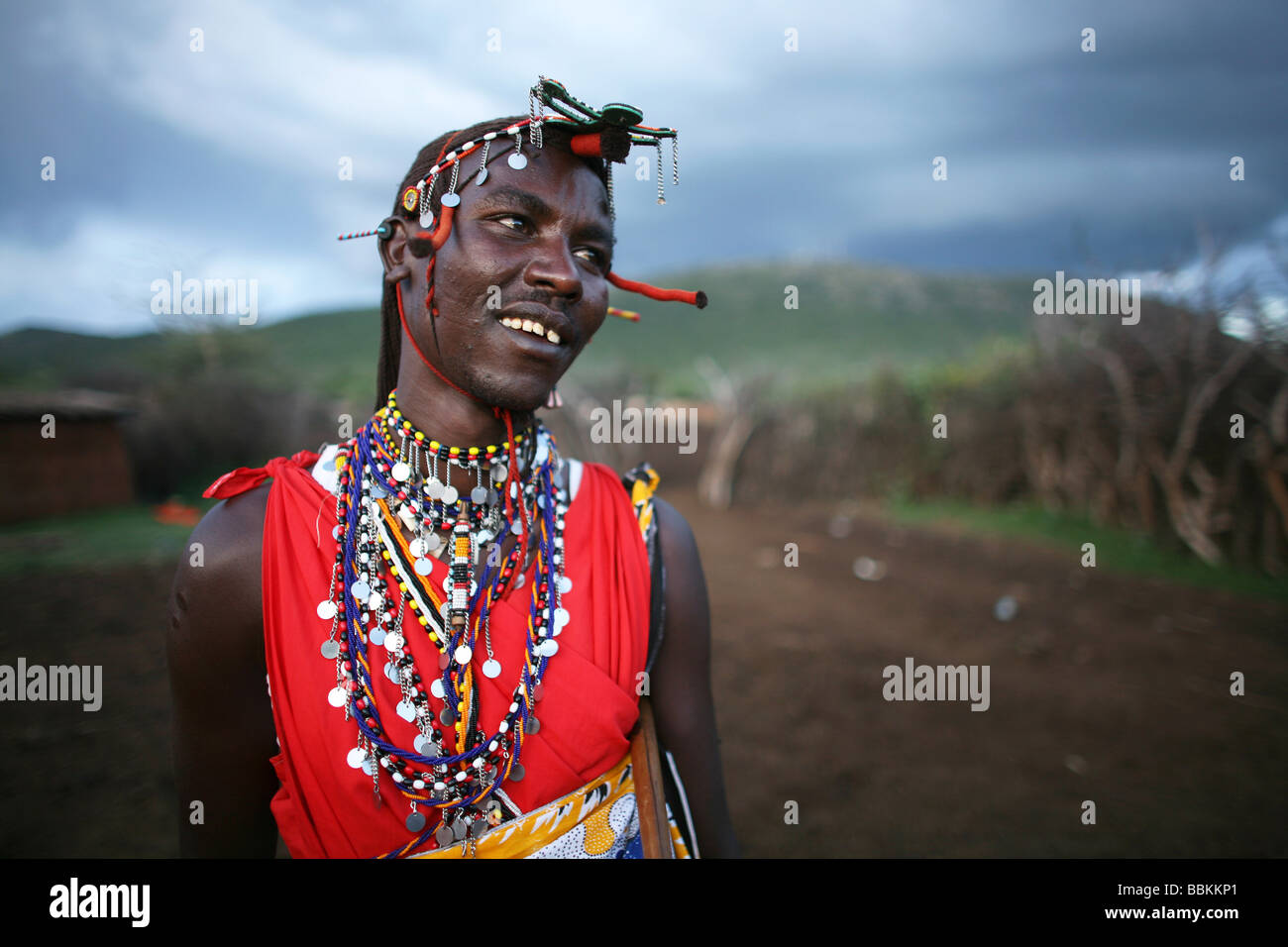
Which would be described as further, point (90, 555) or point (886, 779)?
point (90, 555)

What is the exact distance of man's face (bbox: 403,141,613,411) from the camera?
152cm

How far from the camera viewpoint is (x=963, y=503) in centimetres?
1339

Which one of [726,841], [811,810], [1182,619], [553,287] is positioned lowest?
[811,810]

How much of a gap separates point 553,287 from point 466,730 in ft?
3.26

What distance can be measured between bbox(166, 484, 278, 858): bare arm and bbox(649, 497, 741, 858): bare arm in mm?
921

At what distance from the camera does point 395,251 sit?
1.71 m

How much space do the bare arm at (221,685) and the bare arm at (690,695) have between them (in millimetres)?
921

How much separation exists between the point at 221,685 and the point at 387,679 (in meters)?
0.35

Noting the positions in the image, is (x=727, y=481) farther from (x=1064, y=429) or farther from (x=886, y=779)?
(x=886, y=779)
